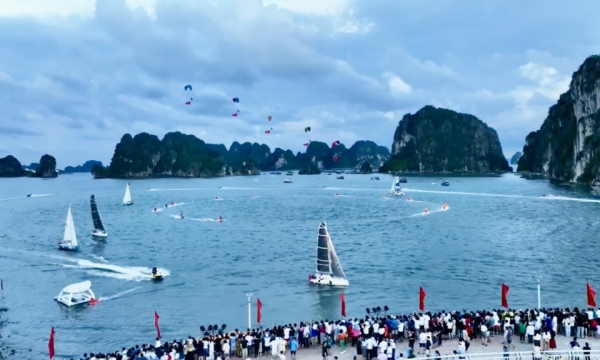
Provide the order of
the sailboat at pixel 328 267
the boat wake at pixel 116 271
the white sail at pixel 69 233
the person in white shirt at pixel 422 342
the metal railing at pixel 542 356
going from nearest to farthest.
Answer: the metal railing at pixel 542 356, the person in white shirt at pixel 422 342, the sailboat at pixel 328 267, the boat wake at pixel 116 271, the white sail at pixel 69 233

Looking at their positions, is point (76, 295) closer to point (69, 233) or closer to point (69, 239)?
point (69, 233)

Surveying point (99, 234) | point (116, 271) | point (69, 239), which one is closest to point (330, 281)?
point (116, 271)

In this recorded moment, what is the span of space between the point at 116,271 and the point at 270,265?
682 inches

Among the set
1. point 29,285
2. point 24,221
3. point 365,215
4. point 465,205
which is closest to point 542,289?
point 29,285

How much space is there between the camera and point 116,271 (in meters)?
63.6

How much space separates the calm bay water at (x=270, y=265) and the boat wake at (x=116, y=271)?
9.3 inches

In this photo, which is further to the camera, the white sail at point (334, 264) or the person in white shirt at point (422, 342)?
the white sail at point (334, 264)

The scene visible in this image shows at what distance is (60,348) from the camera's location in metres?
39.2

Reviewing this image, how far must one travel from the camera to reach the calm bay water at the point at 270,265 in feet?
150

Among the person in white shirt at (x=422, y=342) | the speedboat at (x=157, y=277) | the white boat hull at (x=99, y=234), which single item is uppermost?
the person in white shirt at (x=422, y=342)

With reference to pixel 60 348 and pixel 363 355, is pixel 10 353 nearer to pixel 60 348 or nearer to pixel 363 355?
pixel 60 348

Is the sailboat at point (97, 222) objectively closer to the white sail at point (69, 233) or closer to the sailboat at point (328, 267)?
the white sail at point (69, 233)

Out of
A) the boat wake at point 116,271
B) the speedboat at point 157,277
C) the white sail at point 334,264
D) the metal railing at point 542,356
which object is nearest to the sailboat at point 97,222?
the boat wake at point 116,271

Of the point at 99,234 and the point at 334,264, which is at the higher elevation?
the point at 334,264
